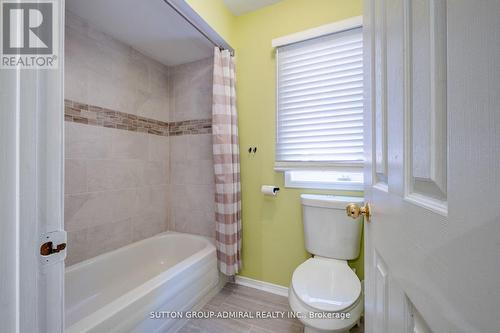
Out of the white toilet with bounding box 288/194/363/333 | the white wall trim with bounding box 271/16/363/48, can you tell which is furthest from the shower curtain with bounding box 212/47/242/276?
the white toilet with bounding box 288/194/363/333

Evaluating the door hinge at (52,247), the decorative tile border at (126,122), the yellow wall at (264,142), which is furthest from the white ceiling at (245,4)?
the door hinge at (52,247)

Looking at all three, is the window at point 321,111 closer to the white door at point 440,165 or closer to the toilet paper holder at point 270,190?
the toilet paper holder at point 270,190

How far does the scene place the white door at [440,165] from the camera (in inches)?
7.5

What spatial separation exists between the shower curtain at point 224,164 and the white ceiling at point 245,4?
1.22 feet

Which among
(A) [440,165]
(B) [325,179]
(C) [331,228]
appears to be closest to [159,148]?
(B) [325,179]

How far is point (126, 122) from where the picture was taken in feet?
5.49

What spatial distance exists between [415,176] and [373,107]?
1.06 feet

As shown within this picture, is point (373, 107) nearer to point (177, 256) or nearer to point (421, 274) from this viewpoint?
point (421, 274)

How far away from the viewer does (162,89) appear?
1.99 metres

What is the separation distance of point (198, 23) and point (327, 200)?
1.48 m

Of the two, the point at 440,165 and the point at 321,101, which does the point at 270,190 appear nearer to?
the point at 321,101

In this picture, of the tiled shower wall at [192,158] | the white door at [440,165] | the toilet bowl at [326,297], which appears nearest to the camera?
the white door at [440,165]

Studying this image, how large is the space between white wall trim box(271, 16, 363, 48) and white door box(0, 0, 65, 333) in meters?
1.38

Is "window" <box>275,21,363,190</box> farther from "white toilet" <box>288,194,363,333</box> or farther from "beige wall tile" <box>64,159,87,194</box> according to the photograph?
"beige wall tile" <box>64,159,87,194</box>
